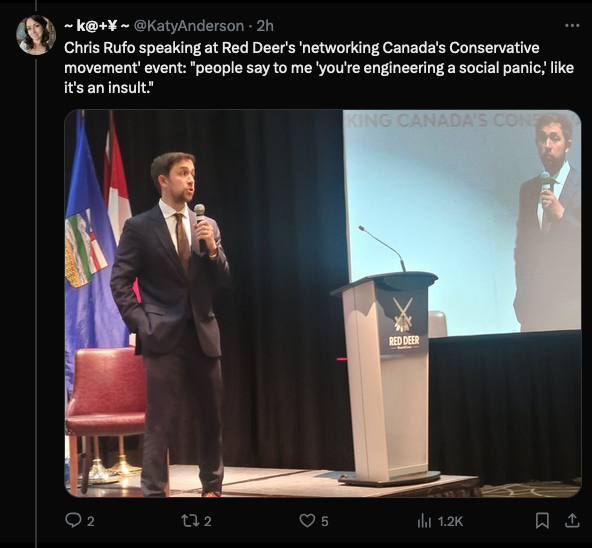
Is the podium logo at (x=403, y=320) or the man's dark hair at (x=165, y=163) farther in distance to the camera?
the podium logo at (x=403, y=320)

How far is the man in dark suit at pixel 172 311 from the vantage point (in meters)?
3.88

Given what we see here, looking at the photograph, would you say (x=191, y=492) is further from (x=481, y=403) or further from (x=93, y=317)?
(x=481, y=403)

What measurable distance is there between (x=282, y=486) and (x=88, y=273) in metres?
1.86

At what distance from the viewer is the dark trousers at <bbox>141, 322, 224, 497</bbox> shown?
388 centimetres

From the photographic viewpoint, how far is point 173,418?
394 cm

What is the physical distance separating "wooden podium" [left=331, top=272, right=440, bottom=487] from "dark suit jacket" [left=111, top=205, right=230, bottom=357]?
79 cm

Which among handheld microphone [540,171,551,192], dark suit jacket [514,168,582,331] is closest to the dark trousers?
dark suit jacket [514,168,582,331]
